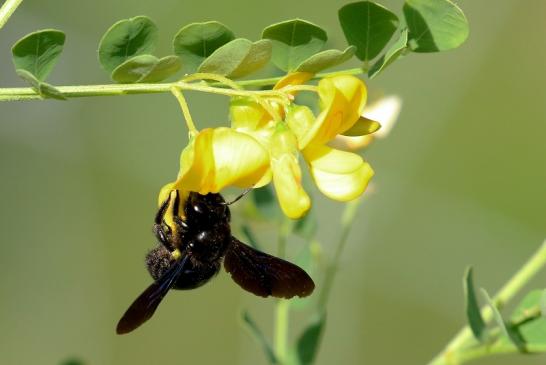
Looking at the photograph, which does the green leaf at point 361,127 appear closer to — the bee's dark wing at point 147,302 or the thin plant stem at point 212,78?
the thin plant stem at point 212,78

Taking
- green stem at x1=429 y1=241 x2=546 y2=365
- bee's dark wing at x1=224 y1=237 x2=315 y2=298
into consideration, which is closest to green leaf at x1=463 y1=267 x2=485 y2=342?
green stem at x1=429 y1=241 x2=546 y2=365

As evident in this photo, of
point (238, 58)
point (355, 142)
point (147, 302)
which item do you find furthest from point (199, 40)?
point (355, 142)

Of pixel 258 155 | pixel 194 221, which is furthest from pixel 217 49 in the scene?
pixel 194 221

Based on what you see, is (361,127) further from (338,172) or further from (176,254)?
(176,254)

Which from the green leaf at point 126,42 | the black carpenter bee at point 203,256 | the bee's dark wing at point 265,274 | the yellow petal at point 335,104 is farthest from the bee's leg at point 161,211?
the yellow petal at point 335,104

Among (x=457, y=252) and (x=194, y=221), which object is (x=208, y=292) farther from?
A: (x=194, y=221)
